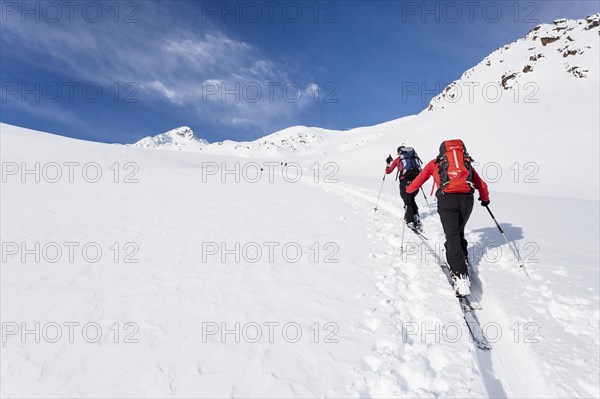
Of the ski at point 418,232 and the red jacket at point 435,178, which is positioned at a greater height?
the red jacket at point 435,178

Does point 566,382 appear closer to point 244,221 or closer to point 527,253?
point 527,253

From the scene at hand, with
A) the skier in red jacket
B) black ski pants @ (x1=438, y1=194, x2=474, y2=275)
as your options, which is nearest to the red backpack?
the skier in red jacket

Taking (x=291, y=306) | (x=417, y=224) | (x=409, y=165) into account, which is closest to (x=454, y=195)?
(x=291, y=306)

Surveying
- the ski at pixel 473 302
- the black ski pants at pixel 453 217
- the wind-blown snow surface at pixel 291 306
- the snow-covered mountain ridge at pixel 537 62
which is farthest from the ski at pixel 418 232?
the snow-covered mountain ridge at pixel 537 62

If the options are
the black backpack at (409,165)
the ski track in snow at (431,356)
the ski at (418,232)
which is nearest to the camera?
the ski track in snow at (431,356)

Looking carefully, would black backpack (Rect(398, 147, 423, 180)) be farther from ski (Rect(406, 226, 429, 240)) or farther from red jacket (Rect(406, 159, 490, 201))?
red jacket (Rect(406, 159, 490, 201))

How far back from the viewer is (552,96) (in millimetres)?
42844

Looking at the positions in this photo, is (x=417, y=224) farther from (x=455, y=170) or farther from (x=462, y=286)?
(x=462, y=286)

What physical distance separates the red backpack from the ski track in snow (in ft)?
5.22

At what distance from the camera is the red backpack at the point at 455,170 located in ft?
16.5

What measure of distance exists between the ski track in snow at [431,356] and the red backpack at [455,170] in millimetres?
1590

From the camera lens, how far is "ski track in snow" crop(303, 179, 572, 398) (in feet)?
9.85

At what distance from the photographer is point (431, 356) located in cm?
338

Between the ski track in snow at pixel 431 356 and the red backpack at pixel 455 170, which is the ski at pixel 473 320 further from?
the red backpack at pixel 455 170
